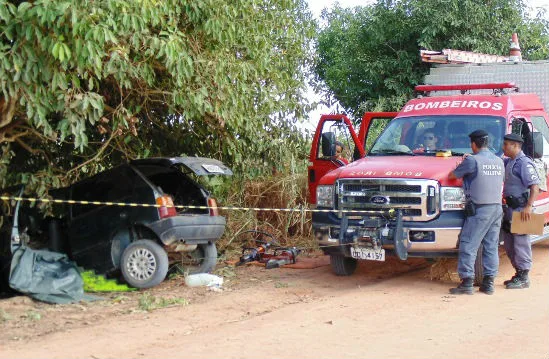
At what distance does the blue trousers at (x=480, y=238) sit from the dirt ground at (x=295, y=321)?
0.35 metres

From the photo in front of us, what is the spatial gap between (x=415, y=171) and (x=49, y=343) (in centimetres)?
456

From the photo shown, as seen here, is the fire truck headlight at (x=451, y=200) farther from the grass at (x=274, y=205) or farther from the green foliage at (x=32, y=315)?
the green foliage at (x=32, y=315)

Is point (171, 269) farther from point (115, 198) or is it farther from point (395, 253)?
point (395, 253)

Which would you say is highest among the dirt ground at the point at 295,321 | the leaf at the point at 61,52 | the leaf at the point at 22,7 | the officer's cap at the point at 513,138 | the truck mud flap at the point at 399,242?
the leaf at the point at 22,7

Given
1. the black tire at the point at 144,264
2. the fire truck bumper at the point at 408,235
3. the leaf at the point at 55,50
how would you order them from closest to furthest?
1. the leaf at the point at 55,50
2. the fire truck bumper at the point at 408,235
3. the black tire at the point at 144,264

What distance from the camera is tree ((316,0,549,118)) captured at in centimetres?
1786

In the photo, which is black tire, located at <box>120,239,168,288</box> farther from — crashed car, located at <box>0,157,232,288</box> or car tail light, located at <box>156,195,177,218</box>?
A: car tail light, located at <box>156,195,177,218</box>

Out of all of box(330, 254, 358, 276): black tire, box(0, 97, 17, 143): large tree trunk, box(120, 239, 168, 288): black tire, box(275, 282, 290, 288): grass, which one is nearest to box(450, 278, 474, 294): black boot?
box(330, 254, 358, 276): black tire

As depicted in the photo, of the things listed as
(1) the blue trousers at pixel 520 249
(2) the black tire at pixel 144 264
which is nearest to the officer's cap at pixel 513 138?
(1) the blue trousers at pixel 520 249

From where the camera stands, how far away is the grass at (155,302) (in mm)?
8156

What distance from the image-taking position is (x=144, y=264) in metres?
9.12

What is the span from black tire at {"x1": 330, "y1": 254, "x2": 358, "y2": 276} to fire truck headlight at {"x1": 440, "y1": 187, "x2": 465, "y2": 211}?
1804mm

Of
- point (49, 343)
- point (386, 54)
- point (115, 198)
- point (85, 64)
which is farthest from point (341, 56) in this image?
point (49, 343)

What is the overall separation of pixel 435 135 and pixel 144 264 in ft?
13.8
